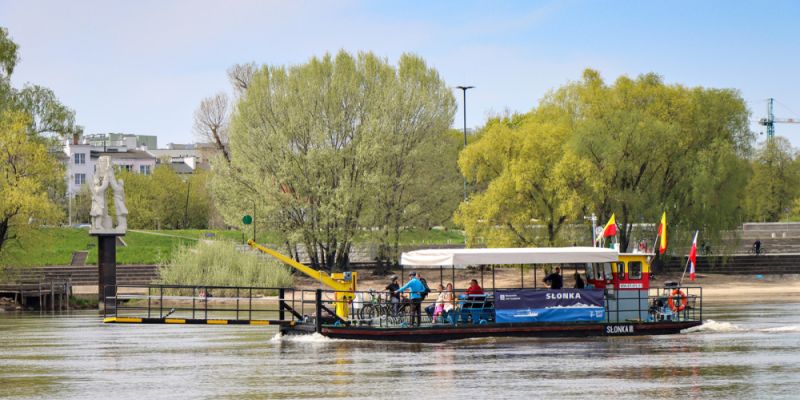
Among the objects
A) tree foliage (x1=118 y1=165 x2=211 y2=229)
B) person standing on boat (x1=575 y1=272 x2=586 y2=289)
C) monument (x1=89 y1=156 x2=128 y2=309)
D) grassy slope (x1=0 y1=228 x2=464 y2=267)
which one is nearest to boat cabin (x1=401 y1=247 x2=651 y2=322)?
person standing on boat (x1=575 y1=272 x2=586 y2=289)

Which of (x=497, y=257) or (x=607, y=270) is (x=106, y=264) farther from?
(x=607, y=270)

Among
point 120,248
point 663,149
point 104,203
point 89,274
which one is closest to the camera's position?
point 104,203

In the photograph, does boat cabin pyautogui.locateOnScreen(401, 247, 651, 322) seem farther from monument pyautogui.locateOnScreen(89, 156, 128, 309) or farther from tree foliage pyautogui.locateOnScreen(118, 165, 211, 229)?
tree foliage pyautogui.locateOnScreen(118, 165, 211, 229)

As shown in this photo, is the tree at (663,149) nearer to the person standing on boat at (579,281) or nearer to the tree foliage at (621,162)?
the tree foliage at (621,162)

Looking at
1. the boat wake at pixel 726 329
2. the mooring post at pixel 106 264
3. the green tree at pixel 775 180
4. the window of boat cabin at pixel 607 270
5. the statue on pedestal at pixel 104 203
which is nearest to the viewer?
the window of boat cabin at pixel 607 270

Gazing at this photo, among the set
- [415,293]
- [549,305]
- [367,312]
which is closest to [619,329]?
[549,305]

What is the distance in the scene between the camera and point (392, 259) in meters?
82.3

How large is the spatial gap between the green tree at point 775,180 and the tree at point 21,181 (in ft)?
270

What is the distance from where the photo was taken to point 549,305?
3862cm

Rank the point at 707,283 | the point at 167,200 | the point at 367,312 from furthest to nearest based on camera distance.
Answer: the point at 167,200 < the point at 707,283 < the point at 367,312

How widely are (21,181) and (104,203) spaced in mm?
5161

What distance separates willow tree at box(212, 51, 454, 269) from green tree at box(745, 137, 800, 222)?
2427 inches

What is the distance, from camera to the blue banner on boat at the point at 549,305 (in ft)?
126

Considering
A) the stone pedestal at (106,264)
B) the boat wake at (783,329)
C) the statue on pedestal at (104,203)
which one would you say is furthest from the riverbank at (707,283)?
the boat wake at (783,329)
